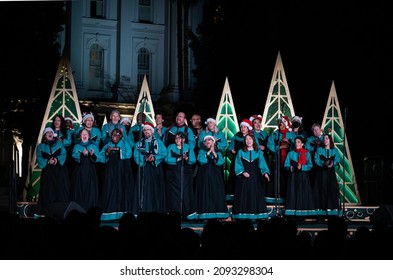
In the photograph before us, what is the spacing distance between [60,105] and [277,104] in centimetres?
464

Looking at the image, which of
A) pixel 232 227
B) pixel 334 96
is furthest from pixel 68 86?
pixel 232 227

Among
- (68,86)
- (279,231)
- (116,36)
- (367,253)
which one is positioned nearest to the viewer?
(367,253)

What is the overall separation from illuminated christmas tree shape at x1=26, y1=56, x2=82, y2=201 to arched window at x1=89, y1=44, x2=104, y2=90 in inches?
692

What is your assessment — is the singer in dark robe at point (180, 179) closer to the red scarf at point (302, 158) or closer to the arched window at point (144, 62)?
the red scarf at point (302, 158)

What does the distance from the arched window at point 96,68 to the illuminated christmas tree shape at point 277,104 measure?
1754 cm

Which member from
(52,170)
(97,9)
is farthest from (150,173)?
(97,9)

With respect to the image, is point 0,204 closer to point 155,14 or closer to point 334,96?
point 334,96

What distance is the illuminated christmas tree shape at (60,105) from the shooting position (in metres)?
14.5

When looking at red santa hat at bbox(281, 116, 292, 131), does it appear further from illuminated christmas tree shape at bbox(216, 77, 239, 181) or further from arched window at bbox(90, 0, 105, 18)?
arched window at bbox(90, 0, 105, 18)

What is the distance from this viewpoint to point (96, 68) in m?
33.0

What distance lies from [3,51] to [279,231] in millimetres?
18767

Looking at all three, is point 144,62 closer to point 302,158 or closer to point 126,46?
point 126,46

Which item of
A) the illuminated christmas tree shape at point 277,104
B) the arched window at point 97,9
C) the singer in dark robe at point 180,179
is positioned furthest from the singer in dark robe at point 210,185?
the arched window at point 97,9
